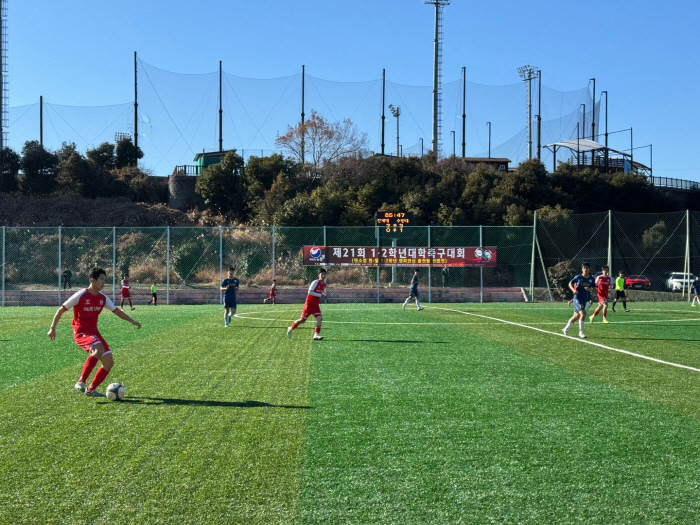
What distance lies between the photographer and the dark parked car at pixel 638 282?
118 feet

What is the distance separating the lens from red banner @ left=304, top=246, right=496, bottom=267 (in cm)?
3416

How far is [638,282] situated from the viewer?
3609 centimetres

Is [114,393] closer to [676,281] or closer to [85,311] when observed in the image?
[85,311]

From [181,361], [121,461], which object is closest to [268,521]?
[121,461]

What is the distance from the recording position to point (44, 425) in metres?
7.17

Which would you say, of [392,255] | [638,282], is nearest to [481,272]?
[392,255]

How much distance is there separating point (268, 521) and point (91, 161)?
54015mm

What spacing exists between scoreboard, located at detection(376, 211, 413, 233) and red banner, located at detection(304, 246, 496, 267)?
1.04m

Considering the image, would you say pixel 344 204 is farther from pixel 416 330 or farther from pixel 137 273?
pixel 416 330

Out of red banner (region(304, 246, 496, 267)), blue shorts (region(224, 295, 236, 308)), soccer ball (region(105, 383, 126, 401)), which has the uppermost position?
red banner (region(304, 246, 496, 267))

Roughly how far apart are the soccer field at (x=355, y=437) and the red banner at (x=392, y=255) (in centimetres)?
2045

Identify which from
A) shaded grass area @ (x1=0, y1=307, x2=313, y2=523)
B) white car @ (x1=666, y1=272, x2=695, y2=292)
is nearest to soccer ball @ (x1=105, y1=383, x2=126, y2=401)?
shaded grass area @ (x1=0, y1=307, x2=313, y2=523)

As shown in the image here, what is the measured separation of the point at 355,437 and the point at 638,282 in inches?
1316

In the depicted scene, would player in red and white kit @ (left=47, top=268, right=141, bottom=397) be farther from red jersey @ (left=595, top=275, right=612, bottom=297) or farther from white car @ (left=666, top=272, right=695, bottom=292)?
white car @ (left=666, top=272, right=695, bottom=292)
